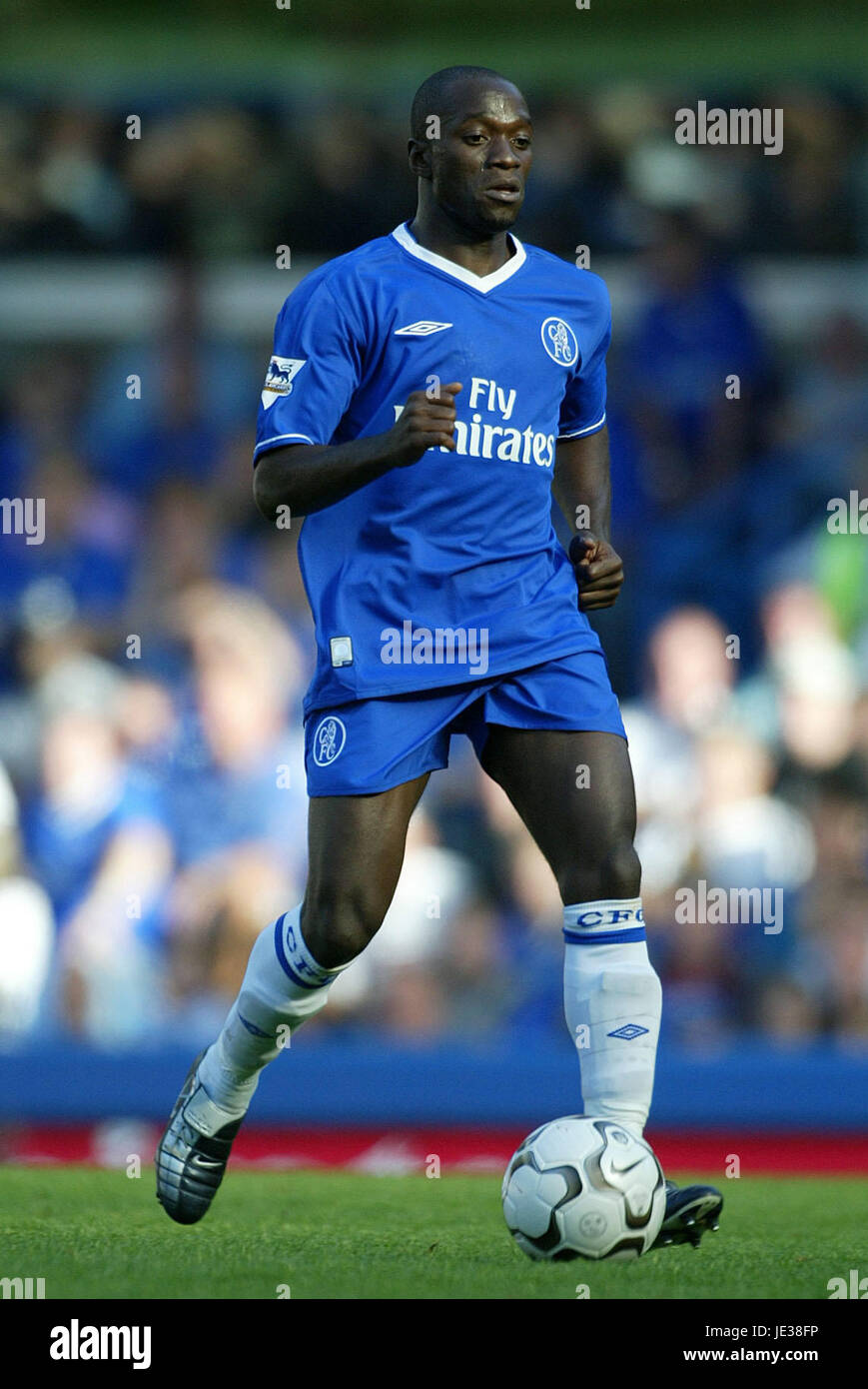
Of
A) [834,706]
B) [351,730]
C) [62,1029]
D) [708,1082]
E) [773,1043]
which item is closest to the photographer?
[351,730]

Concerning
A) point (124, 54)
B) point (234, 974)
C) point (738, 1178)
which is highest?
point (124, 54)

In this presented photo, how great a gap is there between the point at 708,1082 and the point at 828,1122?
0.44 metres

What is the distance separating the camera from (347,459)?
13.9 feet

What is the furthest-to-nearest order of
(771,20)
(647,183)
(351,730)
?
(771,20) < (647,183) < (351,730)

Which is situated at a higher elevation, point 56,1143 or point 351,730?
point 351,730

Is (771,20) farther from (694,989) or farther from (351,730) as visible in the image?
(351,730)

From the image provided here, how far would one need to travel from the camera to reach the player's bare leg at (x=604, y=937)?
434 centimetres

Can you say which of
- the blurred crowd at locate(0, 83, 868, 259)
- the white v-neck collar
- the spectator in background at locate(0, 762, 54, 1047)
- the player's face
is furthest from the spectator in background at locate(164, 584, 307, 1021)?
the player's face

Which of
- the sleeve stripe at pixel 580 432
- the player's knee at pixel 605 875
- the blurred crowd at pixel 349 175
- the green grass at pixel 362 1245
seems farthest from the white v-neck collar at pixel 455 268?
the blurred crowd at pixel 349 175

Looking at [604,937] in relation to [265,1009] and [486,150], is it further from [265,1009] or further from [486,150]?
[486,150]

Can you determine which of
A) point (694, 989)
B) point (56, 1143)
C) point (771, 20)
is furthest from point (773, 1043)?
point (771, 20)

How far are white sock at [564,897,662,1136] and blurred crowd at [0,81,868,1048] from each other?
3571mm

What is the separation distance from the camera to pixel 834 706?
30.1 ft

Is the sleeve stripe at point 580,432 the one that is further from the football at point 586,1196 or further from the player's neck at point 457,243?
the football at point 586,1196
